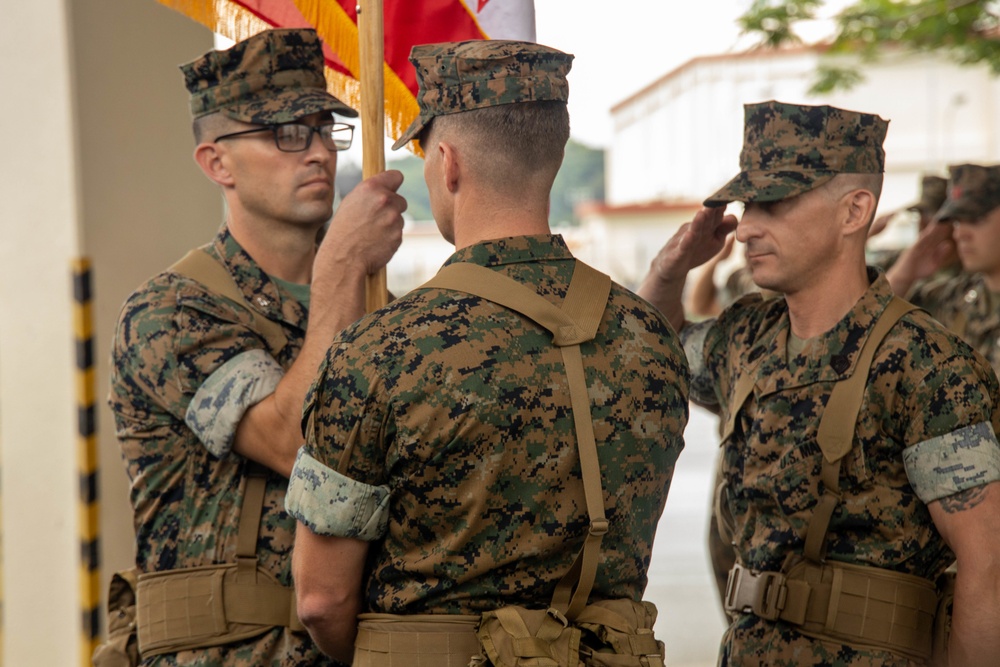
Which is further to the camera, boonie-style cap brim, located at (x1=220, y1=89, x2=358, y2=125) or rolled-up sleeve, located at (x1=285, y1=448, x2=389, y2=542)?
boonie-style cap brim, located at (x1=220, y1=89, x2=358, y2=125)

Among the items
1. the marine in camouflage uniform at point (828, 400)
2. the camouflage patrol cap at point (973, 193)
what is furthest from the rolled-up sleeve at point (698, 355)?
the camouflage patrol cap at point (973, 193)

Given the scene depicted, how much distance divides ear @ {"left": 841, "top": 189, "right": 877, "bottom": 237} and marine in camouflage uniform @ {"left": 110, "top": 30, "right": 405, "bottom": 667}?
110cm

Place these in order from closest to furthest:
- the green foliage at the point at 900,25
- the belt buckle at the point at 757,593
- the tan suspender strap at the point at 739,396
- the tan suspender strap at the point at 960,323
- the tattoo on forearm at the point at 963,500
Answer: the tattoo on forearm at the point at 963,500
the belt buckle at the point at 757,593
the tan suspender strap at the point at 739,396
the tan suspender strap at the point at 960,323
the green foliage at the point at 900,25

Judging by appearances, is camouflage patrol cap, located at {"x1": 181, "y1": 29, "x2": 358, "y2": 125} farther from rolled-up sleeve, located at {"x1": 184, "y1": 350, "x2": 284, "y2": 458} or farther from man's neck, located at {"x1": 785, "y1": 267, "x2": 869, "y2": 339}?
man's neck, located at {"x1": 785, "y1": 267, "x2": 869, "y2": 339}

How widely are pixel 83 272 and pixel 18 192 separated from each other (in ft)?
1.28

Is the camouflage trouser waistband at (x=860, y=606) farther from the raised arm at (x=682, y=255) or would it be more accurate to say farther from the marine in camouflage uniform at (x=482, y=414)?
the raised arm at (x=682, y=255)

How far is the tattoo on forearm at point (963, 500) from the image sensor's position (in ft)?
7.59

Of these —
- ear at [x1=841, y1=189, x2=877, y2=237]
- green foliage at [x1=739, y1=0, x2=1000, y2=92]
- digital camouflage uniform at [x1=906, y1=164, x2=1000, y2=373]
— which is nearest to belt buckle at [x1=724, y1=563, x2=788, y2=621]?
ear at [x1=841, y1=189, x2=877, y2=237]

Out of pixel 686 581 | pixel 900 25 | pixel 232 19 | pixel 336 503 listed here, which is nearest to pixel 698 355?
pixel 336 503

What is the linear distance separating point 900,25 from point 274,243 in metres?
5.50

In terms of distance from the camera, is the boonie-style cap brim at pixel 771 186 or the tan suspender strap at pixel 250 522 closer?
the tan suspender strap at pixel 250 522

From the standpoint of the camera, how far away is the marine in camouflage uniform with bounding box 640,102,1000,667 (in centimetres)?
235

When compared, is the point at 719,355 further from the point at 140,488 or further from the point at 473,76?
the point at 140,488

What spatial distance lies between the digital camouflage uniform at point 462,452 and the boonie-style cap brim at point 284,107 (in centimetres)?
92
